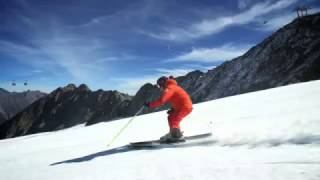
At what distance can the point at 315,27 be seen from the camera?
121 metres

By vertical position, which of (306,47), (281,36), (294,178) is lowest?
(294,178)

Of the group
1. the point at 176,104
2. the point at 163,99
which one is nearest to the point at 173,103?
the point at 176,104

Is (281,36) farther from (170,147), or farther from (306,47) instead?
(170,147)

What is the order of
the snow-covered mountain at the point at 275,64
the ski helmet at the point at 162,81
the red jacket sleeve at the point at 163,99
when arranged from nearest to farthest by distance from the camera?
the red jacket sleeve at the point at 163,99 < the ski helmet at the point at 162,81 < the snow-covered mountain at the point at 275,64

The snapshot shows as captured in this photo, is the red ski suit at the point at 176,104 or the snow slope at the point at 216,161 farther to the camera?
the red ski suit at the point at 176,104

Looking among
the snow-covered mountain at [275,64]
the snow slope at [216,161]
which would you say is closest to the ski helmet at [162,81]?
the snow slope at [216,161]

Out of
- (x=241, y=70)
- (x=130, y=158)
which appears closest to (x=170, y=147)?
(x=130, y=158)

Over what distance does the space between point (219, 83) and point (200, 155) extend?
141m

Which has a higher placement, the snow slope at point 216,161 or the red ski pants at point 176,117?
the red ski pants at point 176,117

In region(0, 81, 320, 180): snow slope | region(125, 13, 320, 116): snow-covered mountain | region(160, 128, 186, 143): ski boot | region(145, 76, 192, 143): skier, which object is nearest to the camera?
region(0, 81, 320, 180): snow slope

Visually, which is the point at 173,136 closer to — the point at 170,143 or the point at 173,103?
the point at 170,143

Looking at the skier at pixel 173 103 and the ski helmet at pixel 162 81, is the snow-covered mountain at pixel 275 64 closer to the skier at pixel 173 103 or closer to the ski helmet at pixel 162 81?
the skier at pixel 173 103

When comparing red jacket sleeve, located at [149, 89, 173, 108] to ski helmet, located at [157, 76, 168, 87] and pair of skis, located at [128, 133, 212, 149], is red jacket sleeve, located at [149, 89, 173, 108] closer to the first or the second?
ski helmet, located at [157, 76, 168, 87]

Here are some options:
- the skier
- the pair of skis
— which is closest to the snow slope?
the pair of skis
